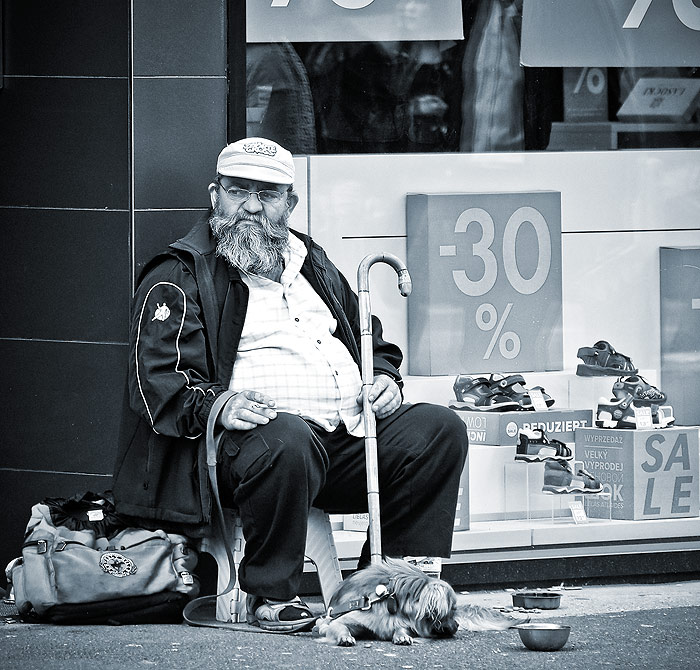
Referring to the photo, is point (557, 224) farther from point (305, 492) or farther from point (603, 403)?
point (305, 492)

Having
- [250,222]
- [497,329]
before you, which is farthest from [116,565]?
[497,329]

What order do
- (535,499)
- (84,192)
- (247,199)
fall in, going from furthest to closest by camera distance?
1. (535,499)
2. (84,192)
3. (247,199)

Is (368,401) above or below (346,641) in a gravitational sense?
above

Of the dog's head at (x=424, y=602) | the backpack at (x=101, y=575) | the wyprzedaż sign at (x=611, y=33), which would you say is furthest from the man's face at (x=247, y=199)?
the wyprzedaż sign at (x=611, y=33)

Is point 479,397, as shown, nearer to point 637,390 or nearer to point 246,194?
point 637,390

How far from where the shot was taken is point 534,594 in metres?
5.37

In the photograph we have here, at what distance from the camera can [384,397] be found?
5.16 metres

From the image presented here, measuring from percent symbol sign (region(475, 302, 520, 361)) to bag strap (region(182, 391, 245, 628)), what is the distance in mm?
1697

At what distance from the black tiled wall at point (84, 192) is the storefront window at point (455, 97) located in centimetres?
31

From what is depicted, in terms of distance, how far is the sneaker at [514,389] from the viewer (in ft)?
20.4

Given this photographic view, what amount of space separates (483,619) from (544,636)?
0.37 meters

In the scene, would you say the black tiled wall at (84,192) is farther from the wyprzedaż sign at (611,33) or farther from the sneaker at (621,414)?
the sneaker at (621,414)

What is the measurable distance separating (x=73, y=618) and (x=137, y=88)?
193 centimetres

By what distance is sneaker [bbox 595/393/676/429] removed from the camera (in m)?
6.20
